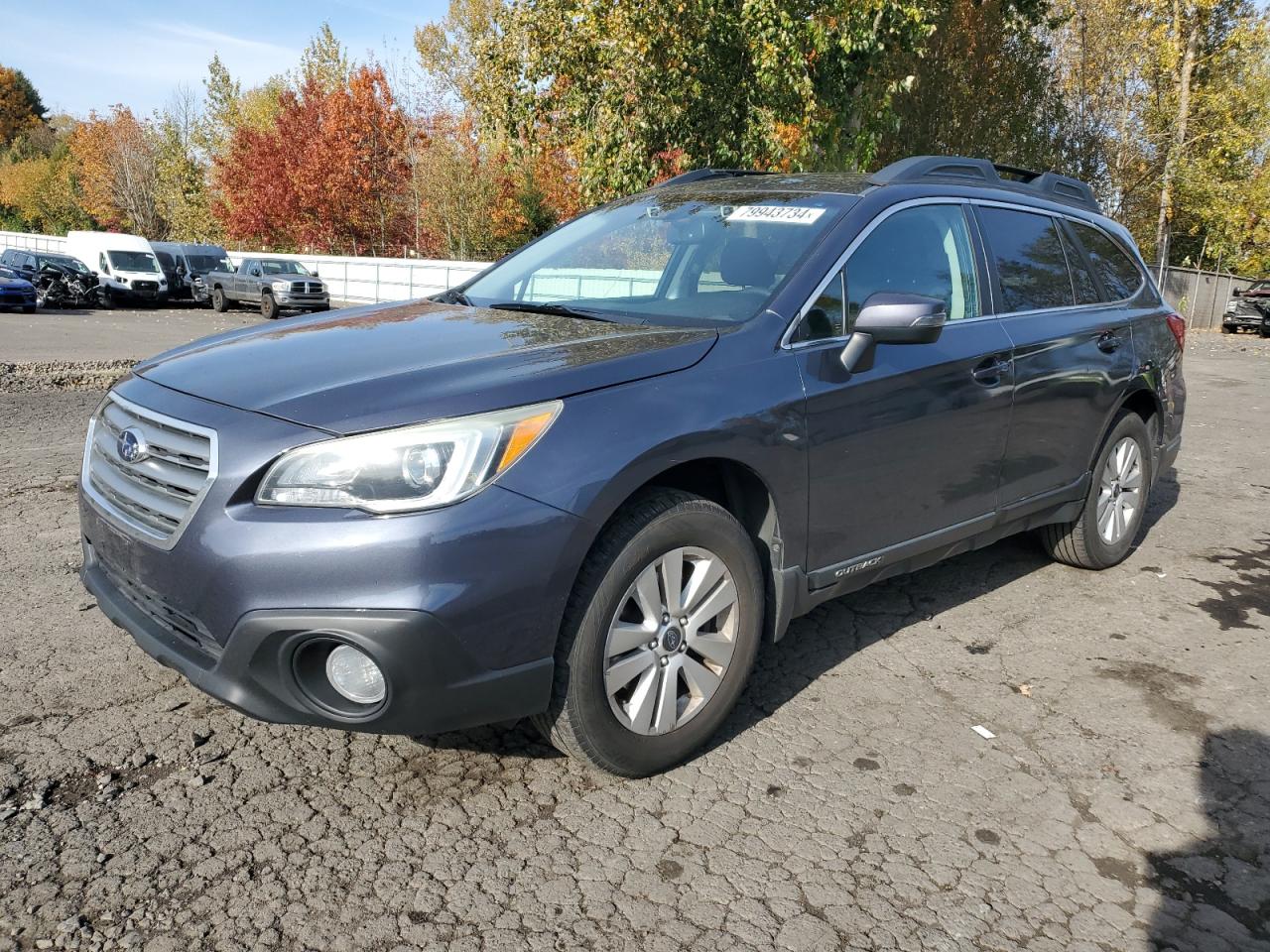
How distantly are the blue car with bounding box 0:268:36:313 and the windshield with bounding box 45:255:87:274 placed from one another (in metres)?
3.36

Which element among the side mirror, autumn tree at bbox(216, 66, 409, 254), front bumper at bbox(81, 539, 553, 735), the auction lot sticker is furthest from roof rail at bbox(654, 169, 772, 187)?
autumn tree at bbox(216, 66, 409, 254)

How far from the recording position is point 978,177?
15.1 ft

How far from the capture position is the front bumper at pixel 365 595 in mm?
2471

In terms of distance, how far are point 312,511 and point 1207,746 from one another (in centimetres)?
298

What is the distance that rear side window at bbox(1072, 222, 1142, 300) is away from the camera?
5062 millimetres

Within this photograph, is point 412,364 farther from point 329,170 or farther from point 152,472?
point 329,170

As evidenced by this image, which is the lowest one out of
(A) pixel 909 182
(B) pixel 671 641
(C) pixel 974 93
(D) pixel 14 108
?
(B) pixel 671 641

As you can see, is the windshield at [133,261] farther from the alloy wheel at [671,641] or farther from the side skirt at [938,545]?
the alloy wheel at [671,641]

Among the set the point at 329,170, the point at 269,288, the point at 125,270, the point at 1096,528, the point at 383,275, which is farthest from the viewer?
the point at 329,170

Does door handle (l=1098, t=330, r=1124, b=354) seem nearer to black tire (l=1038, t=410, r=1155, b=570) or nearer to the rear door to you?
the rear door

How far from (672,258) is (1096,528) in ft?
8.69

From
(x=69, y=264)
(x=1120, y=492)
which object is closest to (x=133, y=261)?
(x=69, y=264)

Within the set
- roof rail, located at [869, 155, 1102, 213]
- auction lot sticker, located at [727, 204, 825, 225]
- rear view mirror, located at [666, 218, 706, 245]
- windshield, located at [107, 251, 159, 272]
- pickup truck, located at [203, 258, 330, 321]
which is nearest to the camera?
auction lot sticker, located at [727, 204, 825, 225]

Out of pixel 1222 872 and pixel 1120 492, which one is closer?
pixel 1222 872
